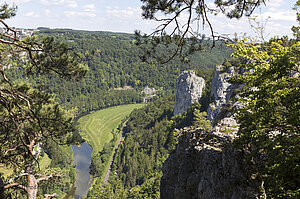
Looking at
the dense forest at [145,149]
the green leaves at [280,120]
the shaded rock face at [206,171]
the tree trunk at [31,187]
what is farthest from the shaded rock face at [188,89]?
the green leaves at [280,120]

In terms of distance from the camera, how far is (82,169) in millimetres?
75438

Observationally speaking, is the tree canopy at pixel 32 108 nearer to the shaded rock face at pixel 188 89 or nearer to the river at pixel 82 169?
the river at pixel 82 169

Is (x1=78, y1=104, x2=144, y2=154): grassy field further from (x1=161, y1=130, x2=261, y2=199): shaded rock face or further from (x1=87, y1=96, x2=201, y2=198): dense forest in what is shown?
(x1=161, y1=130, x2=261, y2=199): shaded rock face

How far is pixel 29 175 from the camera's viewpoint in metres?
9.38

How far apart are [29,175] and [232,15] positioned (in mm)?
10215

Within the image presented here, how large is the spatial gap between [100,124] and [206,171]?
115277 millimetres

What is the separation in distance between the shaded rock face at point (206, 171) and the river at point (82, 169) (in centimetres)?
5681

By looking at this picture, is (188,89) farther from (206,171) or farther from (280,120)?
(280,120)

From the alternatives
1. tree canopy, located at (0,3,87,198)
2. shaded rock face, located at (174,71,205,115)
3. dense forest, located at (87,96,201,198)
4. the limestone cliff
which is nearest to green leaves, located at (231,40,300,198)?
the limestone cliff

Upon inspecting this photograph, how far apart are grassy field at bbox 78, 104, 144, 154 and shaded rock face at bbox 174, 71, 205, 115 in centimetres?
3960

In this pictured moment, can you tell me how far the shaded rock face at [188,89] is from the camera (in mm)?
84994

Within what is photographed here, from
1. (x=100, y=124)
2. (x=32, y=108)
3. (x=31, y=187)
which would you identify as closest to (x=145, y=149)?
(x=100, y=124)

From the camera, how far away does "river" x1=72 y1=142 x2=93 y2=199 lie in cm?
6309

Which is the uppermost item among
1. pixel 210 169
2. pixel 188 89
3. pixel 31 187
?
pixel 210 169
